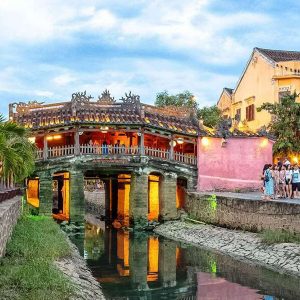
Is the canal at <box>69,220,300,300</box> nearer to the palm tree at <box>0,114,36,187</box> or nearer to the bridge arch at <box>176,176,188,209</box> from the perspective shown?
the palm tree at <box>0,114,36,187</box>

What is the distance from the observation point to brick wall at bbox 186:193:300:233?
2070 centimetres

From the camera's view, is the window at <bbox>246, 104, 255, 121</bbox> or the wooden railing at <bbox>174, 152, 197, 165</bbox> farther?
the window at <bbox>246, 104, 255, 121</bbox>

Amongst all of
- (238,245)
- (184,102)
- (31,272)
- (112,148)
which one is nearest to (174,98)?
(184,102)

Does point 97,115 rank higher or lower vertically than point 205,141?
higher

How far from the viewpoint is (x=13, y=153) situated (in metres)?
15.7

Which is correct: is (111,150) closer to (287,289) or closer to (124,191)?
(124,191)

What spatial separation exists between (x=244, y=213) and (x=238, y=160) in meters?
10.4

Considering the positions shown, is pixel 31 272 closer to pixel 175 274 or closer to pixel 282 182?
pixel 175 274

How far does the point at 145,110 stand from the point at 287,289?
60.9 ft

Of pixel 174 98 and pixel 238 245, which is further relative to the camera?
pixel 174 98

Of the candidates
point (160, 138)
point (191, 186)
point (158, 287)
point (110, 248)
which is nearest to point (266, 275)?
point (158, 287)

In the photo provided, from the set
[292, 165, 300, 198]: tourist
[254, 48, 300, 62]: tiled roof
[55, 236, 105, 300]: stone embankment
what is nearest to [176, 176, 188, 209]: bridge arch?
[292, 165, 300, 198]: tourist

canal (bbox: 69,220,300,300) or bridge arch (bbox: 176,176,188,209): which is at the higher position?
bridge arch (bbox: 176,176,188,209)

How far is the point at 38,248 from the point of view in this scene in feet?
49.5
